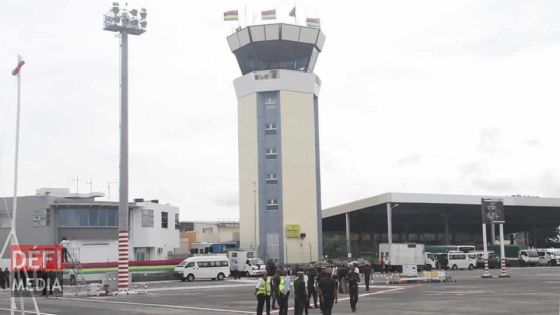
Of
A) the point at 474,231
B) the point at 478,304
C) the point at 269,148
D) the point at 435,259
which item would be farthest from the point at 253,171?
the point at 474,231

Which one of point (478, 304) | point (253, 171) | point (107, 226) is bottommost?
point (478, 304)

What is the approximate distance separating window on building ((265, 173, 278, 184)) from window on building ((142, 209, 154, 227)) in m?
13.1

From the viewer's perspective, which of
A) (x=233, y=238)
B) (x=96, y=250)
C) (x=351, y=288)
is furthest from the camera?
(x=233, y=238)

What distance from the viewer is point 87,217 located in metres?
64.0

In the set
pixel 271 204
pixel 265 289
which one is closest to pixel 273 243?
pixel 271 204

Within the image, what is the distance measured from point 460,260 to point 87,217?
40907mm

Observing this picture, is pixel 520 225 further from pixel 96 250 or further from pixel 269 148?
pixel 96 250

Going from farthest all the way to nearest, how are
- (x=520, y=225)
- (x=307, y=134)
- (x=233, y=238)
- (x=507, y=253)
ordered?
(x=520, y=225), (x=233, y=238), (x=507, y=253), (x=307, y=134)

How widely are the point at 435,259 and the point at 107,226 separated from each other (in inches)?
1386

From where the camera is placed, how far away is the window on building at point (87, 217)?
2479 inches

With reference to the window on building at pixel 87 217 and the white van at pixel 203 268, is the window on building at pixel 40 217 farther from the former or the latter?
the white van at pixel 203 268

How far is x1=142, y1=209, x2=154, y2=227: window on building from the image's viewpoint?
221 ft

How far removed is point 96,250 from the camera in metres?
62.3

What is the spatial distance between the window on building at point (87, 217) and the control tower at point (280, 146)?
633 inches
